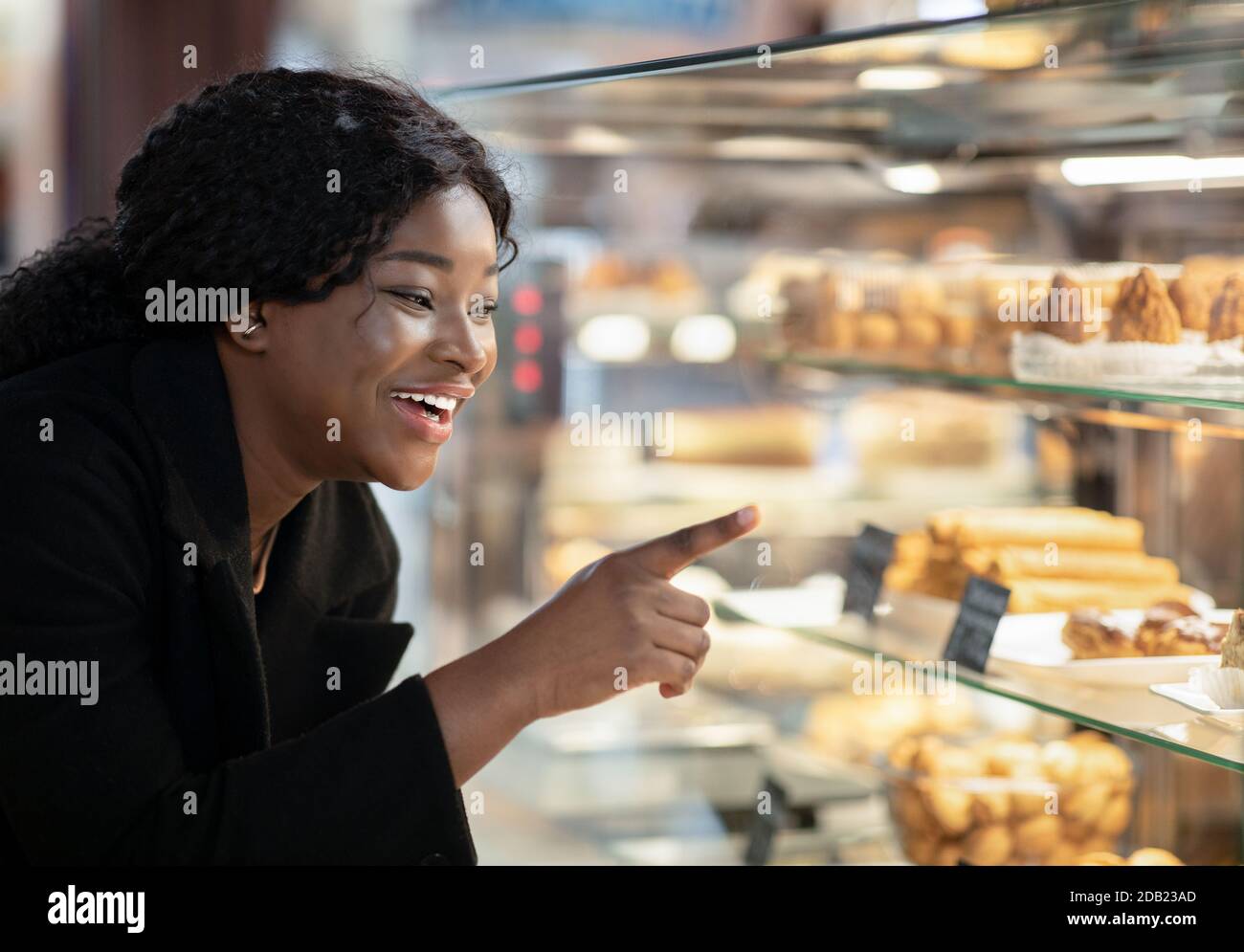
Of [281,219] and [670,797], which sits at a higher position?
[281,219]

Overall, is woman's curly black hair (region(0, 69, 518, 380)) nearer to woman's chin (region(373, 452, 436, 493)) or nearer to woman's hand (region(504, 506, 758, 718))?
woman's chin (region(373, 452, 436, 493))

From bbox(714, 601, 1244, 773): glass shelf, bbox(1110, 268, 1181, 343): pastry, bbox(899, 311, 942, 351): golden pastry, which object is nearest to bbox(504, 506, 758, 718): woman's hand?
bbox(714, 601, 1244, 773): glass shelf

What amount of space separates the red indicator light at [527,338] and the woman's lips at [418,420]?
1.56 metres

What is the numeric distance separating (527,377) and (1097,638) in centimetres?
155

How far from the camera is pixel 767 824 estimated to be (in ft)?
6.68

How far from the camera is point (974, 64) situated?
4.72ft

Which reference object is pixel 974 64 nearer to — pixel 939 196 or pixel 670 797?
pixel 939 196

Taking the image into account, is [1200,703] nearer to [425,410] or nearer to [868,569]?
[868,569]

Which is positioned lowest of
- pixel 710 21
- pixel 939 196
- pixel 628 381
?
pixel 628 381

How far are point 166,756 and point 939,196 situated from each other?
1658 mm

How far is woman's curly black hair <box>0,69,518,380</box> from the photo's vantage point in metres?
1.03

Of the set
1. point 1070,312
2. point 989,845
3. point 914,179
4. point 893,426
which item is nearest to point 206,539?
point 1070,312

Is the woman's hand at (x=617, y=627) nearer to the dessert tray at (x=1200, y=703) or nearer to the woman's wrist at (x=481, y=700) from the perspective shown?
the woman's wrist at (x=481, y=700)
